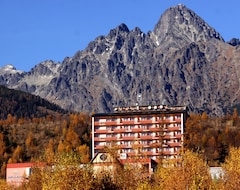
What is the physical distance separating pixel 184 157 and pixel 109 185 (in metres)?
16.2

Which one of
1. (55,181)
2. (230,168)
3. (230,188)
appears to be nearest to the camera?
(55,181)

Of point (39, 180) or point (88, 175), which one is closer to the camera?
point (88, 175)

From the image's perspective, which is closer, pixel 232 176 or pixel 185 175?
pixel 185 175

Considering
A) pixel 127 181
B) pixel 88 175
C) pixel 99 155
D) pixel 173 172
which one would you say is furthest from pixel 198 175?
pixel 99 155

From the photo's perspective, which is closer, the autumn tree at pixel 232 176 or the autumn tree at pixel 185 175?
the autumn tree at pixel 185 175

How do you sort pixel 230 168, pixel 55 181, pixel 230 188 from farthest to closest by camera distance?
pixel 230 168 → pixel 230 188 → pixel 55 181

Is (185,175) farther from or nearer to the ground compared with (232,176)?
farther from the ground

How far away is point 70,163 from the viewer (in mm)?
103188

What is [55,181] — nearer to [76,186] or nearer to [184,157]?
[76,186]

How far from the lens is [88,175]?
10544 centimetres

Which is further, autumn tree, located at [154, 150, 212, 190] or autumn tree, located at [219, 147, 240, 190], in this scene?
autumn tree, located at [219, 147, 240, 190]

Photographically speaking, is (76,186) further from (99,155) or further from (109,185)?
(99,155)

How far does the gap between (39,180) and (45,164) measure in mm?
10853

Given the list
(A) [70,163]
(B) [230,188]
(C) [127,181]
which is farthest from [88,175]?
(B) [230,188]
